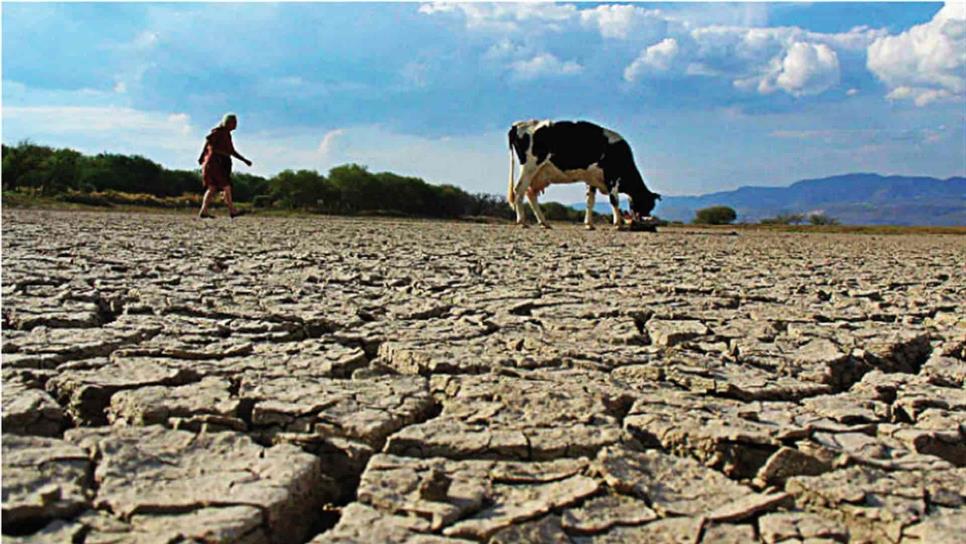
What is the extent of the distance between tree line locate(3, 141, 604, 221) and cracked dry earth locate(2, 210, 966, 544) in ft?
A: 47.2

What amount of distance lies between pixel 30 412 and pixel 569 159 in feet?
34.6

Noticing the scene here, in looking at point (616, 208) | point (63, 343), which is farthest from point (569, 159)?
point (63, 343)

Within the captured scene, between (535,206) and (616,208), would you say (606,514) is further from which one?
(616,208)

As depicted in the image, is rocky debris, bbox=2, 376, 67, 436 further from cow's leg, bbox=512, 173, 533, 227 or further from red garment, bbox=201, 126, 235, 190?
cow's leg, bbox=512, 173, 533, 227

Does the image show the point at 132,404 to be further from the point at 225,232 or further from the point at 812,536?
the point at 225,232

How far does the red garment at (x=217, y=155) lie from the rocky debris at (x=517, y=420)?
8.30 meters

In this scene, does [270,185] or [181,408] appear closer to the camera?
[181,408]

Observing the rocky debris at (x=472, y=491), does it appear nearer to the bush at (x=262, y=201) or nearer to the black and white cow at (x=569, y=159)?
the black and white cow at (x=569, y=159)

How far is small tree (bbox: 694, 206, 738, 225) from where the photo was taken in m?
19.9

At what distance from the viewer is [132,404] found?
5.82 feet

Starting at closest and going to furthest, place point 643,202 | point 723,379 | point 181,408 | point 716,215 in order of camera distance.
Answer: point 181,408 < point 723,379 < point 643,202 < point 716,215

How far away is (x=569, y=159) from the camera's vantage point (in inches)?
464

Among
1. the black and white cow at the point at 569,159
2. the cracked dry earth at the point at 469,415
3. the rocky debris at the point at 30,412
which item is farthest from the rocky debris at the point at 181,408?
the black and white cow at the point at 569,159

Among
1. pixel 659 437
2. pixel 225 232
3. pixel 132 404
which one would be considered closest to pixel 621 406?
pixel 659 437
